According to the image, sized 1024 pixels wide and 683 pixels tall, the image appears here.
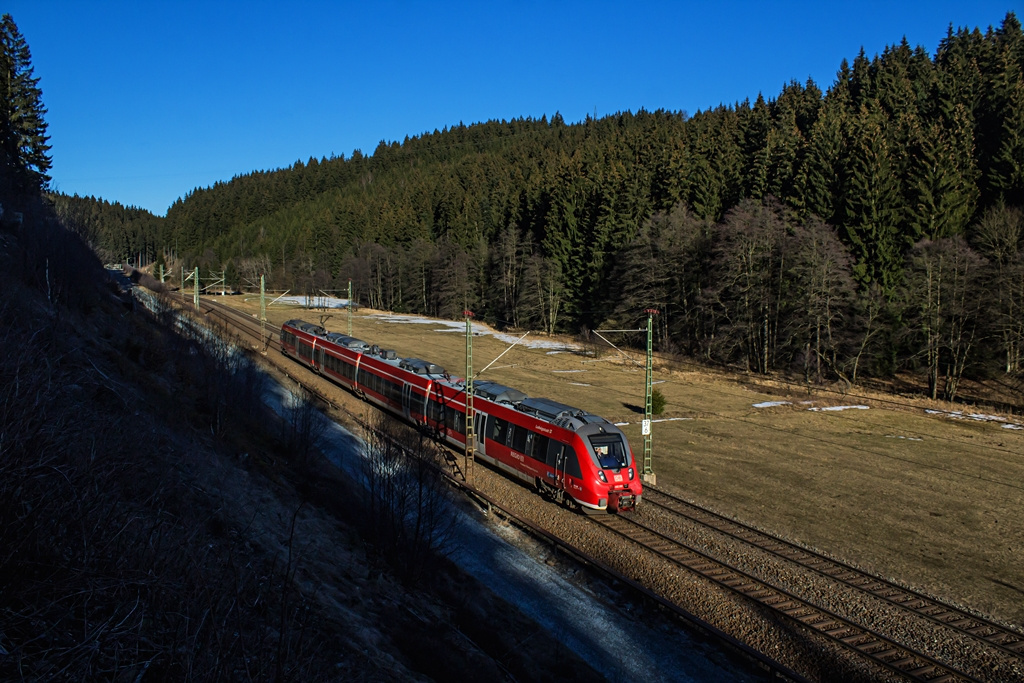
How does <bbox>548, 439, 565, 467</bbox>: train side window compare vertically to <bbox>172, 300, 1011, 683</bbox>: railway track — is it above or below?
above

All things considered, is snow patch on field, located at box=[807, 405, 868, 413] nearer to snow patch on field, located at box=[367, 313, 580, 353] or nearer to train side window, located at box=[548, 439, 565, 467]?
train side window, located at box=[548, 439, 565, 467]

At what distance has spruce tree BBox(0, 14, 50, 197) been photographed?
3788 cm

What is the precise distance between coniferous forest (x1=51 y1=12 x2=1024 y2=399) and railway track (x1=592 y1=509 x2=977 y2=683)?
29146 mm

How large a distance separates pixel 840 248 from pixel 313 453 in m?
39.7

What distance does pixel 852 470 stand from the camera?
25.3m

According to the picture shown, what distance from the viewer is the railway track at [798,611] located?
1171cm

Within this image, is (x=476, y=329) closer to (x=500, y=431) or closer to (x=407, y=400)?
(x=407, y=400)

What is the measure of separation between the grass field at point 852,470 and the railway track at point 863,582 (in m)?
0.74

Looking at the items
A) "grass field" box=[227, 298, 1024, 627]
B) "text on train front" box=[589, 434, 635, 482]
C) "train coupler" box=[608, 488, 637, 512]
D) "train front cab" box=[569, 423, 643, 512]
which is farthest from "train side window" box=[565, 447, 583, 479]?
"grass field" box=[227, 298, 1024, 627]

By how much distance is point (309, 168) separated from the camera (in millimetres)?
196250

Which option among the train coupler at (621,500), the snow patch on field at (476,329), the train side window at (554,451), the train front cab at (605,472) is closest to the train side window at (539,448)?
the train side window at (554,451)

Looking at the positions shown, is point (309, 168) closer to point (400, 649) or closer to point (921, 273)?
point (921, 273)

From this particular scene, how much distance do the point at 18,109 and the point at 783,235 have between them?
57419 millimetres

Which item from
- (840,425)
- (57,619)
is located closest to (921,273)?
(840,425)
